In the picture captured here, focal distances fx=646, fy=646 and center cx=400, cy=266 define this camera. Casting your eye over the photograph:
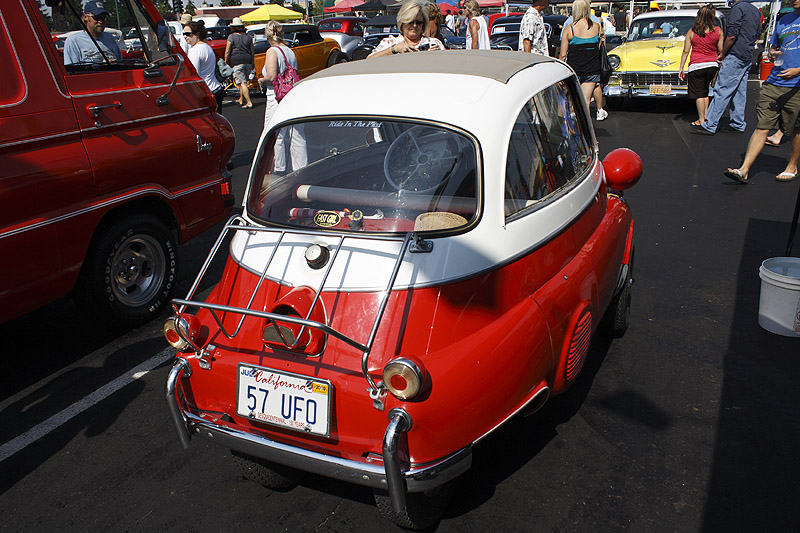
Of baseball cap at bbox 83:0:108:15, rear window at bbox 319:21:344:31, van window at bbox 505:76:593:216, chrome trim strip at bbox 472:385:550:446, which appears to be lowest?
rear window at bbox 319:21:344:31

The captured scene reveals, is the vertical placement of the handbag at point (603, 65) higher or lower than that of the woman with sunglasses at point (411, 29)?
lower

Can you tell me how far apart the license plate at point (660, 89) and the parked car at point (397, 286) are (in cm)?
920

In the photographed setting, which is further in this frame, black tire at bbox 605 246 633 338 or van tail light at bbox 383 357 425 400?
black tire at bbox 605 246 633 338

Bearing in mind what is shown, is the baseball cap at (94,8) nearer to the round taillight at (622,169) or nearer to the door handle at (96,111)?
the door handle at (96,111)

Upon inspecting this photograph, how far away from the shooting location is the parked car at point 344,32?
19719 mm

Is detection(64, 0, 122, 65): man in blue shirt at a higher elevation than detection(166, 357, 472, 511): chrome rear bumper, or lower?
higher

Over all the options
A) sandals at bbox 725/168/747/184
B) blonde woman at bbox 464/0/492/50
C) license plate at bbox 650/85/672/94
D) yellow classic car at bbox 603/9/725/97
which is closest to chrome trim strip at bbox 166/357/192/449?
sandals at bbox 725/168/747/184

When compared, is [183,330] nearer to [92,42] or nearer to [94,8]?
[92,42]

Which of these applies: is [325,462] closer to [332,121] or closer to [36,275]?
[332,121]

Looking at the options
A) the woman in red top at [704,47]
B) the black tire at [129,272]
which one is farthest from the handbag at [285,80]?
the woman in red top at [704,47]

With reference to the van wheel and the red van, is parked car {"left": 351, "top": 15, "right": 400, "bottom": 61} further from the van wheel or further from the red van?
the red van

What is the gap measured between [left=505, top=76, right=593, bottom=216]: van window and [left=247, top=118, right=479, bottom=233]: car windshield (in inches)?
9.8

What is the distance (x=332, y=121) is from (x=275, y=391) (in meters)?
1.32

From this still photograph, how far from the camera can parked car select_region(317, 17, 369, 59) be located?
64.7 feet
